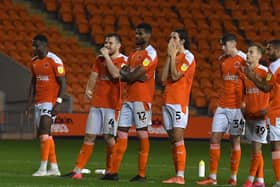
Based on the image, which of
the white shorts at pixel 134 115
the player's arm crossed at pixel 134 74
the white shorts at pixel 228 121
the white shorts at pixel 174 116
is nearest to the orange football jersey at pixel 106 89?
the white shorts at pixel 134 115

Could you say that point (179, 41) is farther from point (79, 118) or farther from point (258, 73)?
point (79, 118)

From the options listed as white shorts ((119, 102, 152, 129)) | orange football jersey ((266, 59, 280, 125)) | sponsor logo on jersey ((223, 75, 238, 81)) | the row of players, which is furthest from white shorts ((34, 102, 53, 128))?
orange football jersey ((266, 59, 280, 125))

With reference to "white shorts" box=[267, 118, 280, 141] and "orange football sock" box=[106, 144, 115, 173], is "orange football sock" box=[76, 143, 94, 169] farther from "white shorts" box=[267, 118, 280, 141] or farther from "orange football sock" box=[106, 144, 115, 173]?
"white shorts" box=[267, 118, 280, 141]

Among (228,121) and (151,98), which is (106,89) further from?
(228,121)

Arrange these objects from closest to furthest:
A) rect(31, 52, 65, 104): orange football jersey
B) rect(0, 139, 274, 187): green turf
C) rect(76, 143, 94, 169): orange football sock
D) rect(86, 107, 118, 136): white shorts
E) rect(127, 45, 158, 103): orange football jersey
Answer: rect(0, 139, 274, 187): green turf < rect(127, 45, 158, 103): orange football jersey < rect(76, 143, 94, 169): orange football sock < rect(86, 107, 118, 136): white shorts < rect(31, 52, 65, 104): orange football jersey

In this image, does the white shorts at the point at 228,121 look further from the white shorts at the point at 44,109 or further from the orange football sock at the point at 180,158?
the white shorts at the point at 44,109

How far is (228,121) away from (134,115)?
4.61 feet

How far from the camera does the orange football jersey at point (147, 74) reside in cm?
1334

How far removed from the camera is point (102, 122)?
13.9 metres

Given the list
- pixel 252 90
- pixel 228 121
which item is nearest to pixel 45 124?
pixel 228 121

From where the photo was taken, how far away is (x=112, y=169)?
13453 mm

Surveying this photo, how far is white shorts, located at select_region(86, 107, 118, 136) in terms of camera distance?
45.3 ft

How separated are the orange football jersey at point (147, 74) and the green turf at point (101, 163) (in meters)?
1.24

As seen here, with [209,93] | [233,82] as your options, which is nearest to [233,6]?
[209,93]
